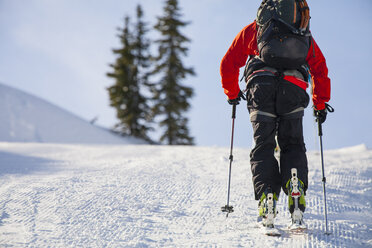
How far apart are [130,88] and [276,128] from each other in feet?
61.7

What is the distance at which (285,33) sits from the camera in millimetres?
2492

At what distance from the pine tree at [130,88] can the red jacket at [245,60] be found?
17.5 metres

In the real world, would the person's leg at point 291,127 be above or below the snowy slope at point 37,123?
below

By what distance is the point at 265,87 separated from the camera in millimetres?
2559

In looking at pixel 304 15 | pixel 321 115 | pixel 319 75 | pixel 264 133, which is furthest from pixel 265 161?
pixel 304 15

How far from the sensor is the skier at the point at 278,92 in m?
2.48

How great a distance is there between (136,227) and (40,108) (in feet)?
54.1

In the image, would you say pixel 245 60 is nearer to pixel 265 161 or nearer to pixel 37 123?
pixel 265 161

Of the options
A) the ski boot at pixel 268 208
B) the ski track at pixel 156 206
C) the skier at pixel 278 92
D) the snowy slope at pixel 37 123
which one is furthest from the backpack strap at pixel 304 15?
the snowy slope at pixel 37 123

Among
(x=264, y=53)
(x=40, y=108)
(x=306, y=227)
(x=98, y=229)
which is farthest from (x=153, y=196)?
(x=40, y=108)

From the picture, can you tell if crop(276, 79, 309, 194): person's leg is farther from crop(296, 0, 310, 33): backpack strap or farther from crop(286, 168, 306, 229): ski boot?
crop(296, 0, 310, 33): backpack strap

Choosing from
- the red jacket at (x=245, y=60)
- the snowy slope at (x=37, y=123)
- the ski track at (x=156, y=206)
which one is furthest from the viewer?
the snowy slope at (x=37, y=123)

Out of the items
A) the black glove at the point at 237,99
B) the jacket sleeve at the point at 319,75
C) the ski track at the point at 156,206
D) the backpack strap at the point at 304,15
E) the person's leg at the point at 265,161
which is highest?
the backpack strap at the point at 304,15

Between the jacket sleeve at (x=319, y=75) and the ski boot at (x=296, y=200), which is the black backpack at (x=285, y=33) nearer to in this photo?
the jacket sleeve at (x=319, y=75)
